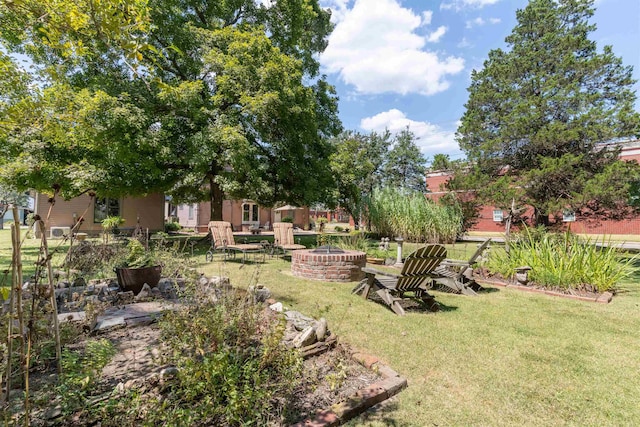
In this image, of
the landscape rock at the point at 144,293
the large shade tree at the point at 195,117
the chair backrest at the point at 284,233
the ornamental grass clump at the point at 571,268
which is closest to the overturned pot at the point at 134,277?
the landscape rock at the point at 144,293

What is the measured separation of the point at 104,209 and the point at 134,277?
16.7 meters

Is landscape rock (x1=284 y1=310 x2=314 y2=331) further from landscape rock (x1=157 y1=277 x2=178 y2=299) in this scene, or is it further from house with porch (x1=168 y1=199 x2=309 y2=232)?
house with porch (x1=168 y1=199 x2=309 y2=232)

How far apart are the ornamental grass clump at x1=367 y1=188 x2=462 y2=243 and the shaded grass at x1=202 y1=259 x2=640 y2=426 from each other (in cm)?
785

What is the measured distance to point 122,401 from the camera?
72.6 inches

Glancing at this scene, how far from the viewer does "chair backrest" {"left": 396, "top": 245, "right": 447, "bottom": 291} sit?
4418 mm

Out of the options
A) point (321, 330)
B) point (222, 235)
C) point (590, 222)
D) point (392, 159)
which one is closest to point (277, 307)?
point (321, 330)

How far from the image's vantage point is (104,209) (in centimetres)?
1775

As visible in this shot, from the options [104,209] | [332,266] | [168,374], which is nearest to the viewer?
[168,374]

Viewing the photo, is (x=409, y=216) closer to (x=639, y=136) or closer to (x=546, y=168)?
(x=546, y=168)

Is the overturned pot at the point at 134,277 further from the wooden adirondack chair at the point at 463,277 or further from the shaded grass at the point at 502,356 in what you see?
the wooden adirondack chair at the point at 463,277

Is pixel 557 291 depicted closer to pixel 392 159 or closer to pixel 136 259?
pixel 136 259

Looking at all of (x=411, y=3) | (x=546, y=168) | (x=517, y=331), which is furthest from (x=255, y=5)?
(x=517, y=331)

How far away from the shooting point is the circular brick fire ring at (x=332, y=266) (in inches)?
255

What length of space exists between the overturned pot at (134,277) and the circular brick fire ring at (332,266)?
309 cm
